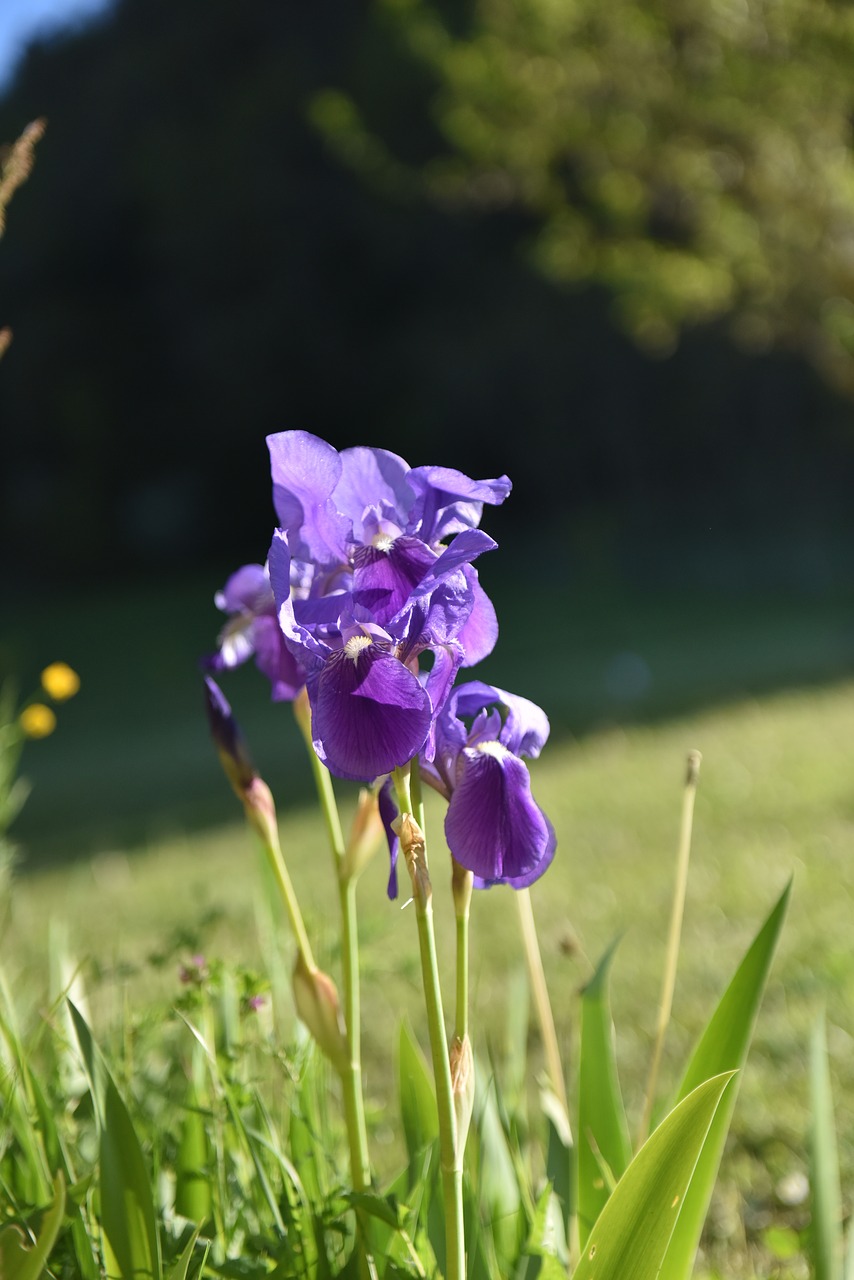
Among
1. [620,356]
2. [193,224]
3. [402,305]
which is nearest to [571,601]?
[620,356]

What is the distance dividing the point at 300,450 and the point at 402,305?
14557 millimetres

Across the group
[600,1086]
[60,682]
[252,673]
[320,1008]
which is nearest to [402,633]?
[320,1008]

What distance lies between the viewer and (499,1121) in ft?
4.60

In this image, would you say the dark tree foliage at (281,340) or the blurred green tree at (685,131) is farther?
the dark tree foliage at (281,340)

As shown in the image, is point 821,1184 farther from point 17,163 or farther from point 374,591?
point 17,163

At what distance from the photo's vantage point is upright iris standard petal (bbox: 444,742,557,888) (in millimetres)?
950

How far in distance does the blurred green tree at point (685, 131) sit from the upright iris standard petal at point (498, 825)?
4.88 metres

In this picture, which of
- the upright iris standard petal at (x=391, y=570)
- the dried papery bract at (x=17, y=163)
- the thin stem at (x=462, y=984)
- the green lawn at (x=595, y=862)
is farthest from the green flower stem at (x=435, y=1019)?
the dried papery bract at (x=17, y=163)

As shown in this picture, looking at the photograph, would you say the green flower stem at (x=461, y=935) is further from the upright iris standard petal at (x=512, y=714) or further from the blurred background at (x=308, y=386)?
the blurred background at (x=308, y=386)

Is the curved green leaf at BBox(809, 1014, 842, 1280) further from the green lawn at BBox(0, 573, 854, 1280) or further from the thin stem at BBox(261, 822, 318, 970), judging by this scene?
the thin stem at BBox(261, 822, 318, 970)

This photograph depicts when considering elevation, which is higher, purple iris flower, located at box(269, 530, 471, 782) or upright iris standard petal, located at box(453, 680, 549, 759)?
purple iris flower, located at box(269, 530, 471, 782)

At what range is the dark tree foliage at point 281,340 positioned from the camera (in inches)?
550

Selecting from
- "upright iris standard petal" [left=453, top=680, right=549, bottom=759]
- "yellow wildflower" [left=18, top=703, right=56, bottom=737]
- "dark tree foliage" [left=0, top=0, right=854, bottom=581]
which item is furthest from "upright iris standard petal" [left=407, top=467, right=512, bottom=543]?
A: "dark tree foliage" [left=0, top=0, right=854, bottom=581]

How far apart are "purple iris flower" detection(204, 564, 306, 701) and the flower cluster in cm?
11
